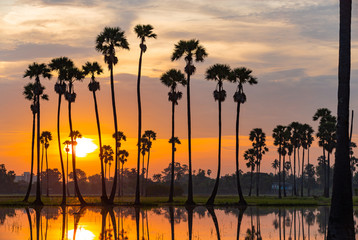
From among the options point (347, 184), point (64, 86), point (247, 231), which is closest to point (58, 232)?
point (247, 231)

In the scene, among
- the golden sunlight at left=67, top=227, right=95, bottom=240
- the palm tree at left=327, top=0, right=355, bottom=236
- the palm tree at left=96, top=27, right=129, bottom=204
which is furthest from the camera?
the palm tree at left=96, top=27, right=129, bottom=204

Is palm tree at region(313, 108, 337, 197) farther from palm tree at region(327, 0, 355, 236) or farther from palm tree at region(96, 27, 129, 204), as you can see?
palm tree at region(327, 0, 355, 236)

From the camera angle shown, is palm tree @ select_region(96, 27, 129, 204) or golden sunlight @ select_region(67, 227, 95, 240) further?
palm tree @ select_region(96, 27, 129, 204)

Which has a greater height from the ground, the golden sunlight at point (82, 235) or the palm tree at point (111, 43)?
the palm tree at point (111, 43)

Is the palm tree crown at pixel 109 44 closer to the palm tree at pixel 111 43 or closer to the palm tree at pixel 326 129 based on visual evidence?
the palm tree at pixel 111 43

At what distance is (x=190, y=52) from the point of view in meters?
69.7

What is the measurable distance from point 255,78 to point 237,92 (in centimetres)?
303

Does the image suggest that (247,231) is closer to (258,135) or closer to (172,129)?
(172,129)

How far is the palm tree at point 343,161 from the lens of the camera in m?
20.4

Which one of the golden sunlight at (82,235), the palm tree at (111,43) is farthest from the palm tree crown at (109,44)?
the golden sunlight at (82,235)

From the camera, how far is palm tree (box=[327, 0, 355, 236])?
803 inches

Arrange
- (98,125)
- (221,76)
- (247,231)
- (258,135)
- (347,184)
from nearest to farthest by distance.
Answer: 1. (347,184)
2. (247,231)
3. (98,125)
4. (221,76)
5. (258,135)

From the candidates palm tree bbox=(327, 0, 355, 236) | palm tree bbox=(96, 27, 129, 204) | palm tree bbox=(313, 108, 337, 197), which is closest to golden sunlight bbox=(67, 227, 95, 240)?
palm tree bbox=(327, 0, 355, 236)

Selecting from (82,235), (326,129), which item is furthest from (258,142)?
(82,235)
